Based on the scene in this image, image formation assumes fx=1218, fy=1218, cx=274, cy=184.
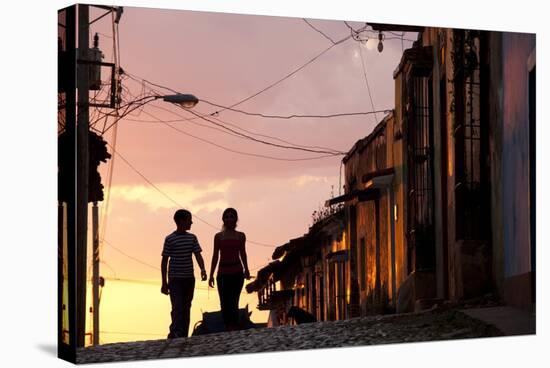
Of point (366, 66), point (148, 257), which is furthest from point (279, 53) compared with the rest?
point (148, 257)

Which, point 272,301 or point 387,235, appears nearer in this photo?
point 272,301

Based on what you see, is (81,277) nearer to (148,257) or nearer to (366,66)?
(148,257)

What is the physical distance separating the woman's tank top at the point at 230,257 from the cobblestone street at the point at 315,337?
609mm

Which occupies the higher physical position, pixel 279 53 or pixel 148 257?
pixel 279 53

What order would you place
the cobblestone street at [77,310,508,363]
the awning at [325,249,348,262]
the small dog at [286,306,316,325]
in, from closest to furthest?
the cobblestone street at [77,310,508,363] < the small dog at [286,306,316,325] < the awning at [325,249,348,262]

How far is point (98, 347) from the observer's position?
11.0 meters

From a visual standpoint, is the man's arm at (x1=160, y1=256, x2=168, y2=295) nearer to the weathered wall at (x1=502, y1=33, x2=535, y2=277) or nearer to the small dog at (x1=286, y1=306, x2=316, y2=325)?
the small dog at (x1=286, y1=306, x2=316, y2=325)

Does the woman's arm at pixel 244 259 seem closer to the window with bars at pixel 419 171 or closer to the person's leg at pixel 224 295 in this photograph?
the person's leg at pixel 224 295

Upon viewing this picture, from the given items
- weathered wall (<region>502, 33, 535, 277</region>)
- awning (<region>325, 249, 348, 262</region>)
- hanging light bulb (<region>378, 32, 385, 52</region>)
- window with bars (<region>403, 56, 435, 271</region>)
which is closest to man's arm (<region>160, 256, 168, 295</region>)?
awning (<region>325, 249, 348, 262</region>)

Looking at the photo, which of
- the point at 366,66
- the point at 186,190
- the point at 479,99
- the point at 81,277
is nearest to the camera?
the point at 81,277

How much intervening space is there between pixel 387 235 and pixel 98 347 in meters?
3.72

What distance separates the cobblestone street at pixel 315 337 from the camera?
11195 millimetres

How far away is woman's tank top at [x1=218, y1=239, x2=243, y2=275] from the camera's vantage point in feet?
Answer: 38.9

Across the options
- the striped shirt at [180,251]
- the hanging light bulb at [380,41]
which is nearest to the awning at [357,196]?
the hanging light bulb at [380,41]
